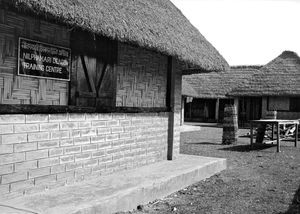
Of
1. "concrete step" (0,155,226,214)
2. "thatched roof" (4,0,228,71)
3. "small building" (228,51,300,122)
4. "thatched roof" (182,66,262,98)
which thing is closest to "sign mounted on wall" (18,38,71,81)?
"thatched roof" (4,0,228,71)

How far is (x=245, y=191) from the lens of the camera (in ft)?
24.2

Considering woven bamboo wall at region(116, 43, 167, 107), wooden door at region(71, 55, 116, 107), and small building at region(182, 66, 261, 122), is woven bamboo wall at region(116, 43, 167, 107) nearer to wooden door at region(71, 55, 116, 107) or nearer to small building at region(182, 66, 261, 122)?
wooden door at region(71, 55, 116, 107)

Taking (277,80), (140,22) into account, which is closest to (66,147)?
(140,22)

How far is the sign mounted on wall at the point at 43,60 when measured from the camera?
202 inches

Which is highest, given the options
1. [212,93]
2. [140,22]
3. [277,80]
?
[277,80]

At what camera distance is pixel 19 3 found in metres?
4.30

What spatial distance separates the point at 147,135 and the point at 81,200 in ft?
10.3

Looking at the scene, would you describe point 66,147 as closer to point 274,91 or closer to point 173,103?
point 173,103

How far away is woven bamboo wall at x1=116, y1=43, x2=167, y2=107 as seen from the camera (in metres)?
7.10

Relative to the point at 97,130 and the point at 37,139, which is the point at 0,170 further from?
the point at 97,130

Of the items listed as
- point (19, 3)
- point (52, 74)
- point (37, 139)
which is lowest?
point (37, 139)

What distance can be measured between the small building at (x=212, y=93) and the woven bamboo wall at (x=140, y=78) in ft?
74.1

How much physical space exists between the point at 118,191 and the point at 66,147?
3.40 feet

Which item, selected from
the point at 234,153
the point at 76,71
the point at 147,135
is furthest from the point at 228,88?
the point at 76,71
